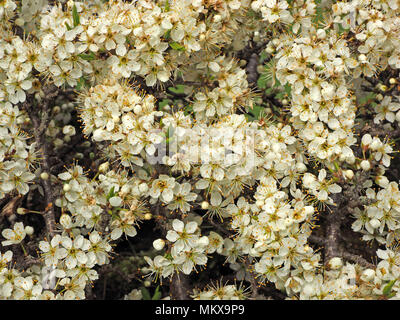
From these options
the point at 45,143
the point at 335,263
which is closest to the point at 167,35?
the point at 45,143

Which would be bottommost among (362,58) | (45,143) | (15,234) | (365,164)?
(15,234)

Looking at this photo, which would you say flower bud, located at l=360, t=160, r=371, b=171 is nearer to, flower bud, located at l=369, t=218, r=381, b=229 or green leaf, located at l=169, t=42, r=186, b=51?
flower bud, located at l=369, t=218, r=381, b=229

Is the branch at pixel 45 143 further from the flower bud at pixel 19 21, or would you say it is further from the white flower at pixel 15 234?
the flower bud at pixel 19 21

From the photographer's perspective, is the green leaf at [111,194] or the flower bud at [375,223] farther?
the flower bud at [375,223]

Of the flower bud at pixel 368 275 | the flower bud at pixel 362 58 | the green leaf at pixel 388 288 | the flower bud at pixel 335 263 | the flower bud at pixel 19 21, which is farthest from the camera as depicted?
the flower bud at pixel 19 21

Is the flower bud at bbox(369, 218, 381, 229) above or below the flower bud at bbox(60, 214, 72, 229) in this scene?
below

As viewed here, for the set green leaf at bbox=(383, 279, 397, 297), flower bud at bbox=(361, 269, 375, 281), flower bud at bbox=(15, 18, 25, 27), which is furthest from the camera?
flower bud at bbox=(15, 18, 25, 27)

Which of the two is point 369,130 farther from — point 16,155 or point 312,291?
point 16,155

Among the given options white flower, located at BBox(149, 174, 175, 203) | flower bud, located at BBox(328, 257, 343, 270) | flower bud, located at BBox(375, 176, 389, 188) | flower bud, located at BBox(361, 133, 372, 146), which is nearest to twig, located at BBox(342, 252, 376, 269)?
flower bud, located at BBox(328, 257, 343, 270)

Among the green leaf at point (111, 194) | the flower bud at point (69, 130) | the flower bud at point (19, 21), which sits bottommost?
the green leaf at point (111, 194)

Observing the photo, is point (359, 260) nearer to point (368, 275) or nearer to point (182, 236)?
point (368, 275)

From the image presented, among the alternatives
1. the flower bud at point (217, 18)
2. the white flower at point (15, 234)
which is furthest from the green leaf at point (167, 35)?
the white flower at point (15, 234)

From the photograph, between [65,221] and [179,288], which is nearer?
[65,221]

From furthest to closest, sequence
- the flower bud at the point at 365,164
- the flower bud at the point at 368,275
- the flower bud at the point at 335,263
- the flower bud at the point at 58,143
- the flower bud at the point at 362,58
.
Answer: the flower bud at the point at 58,143, the flower bud at the point at 362,58, the flower bud at the point at 365,164, the flower bud at the point at 335,263, the flower bud at the point at 368,275
